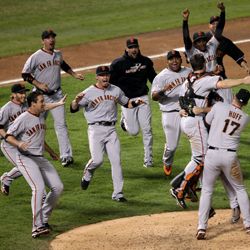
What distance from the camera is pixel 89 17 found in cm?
3058

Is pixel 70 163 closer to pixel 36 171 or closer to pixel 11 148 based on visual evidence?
pixel 11 148

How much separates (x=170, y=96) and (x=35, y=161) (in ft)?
10.9

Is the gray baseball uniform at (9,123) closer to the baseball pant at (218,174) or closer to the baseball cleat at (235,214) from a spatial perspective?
the baseball pant at (218,174)

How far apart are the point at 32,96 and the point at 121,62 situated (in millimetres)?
3500

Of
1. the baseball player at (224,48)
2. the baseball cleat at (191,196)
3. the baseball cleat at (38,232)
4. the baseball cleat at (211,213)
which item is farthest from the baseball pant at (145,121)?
the baseball cleat at (38,232)

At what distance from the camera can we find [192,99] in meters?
14.5

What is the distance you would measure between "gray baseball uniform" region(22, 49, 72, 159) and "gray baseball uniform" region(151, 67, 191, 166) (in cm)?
193

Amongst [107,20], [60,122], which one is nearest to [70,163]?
[60,122]

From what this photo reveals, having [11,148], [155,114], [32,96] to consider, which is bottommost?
[155,114]

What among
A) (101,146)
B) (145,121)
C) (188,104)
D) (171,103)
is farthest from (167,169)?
(188,104)

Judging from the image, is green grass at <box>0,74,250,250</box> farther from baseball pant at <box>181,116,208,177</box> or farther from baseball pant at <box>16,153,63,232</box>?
baseball pant at <box>181,116,208,177</box>

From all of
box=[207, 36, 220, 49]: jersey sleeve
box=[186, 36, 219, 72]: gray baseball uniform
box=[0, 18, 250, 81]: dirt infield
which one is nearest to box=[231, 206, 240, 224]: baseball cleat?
box=[186, 36, 219, 72]: gray baseball uniform

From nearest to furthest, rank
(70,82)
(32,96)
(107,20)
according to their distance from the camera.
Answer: (32,96)
(70,82)
(107,20)

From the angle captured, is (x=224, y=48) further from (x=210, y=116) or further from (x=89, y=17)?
(x=89, y=17)
